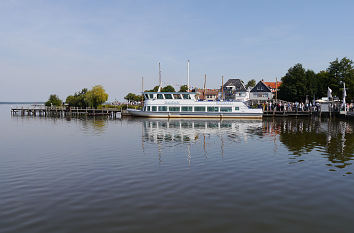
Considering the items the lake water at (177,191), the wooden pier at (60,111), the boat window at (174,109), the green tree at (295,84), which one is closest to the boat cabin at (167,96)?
the boat window at (174,109)

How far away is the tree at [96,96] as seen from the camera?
8269cm

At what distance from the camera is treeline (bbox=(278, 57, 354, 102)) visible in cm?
7444

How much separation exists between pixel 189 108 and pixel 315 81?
47.6 m

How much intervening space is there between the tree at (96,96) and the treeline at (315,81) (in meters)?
58.4

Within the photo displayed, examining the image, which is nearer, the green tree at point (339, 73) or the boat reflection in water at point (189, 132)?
the boat reflection in water at point (189, 132)

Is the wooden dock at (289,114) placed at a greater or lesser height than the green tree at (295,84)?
lesser

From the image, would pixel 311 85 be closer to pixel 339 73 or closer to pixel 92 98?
pixel 339 73

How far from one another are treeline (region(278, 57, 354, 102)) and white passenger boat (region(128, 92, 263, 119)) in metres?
32.9

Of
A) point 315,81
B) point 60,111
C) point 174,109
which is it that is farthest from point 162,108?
point 315,81

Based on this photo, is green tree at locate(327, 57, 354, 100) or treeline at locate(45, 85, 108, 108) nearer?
green tree at locate(327, 57, 354, 100)

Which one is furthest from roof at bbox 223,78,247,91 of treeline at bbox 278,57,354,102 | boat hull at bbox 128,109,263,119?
boat hull at bbox 128,109,263,119

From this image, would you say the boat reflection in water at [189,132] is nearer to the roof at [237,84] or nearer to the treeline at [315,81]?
the treeline at [315,81]

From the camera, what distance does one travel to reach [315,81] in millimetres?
80875

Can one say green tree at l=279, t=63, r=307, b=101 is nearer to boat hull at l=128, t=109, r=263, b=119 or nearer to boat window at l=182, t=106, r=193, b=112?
boat hull at l=128, t=109, r=263, b=119
